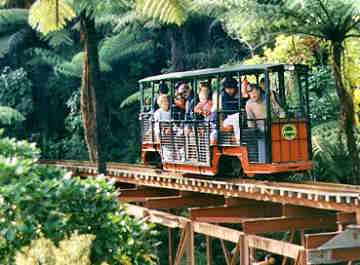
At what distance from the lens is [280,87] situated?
41.7ft

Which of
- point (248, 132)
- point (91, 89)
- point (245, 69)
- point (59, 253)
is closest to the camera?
point (59, 253)

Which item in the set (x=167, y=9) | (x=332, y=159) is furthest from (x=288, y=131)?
(x=332, y=159)

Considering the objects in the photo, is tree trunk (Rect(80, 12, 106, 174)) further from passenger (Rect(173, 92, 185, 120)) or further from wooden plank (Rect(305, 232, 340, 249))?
wooden plank (Rect(305, 232, 340, 249))

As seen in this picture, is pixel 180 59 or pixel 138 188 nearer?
pixel 138 188

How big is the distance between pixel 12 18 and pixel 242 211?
16.7 m

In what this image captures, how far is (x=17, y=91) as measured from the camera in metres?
27.6

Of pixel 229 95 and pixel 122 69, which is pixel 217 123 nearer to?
pixel 229 95

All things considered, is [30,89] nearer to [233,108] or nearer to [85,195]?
[233,108]

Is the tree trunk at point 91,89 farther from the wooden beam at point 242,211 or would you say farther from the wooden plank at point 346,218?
the wooden plank at point 346,218

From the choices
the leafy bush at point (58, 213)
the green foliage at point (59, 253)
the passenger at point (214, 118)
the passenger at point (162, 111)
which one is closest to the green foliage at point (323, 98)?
the passenger at point (162, 111)

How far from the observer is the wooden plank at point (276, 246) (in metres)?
9.75

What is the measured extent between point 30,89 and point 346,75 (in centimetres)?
1563

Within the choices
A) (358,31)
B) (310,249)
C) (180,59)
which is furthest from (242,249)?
(180,59)

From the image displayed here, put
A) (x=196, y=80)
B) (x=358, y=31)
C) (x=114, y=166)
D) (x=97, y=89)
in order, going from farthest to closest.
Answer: (x=114, y=166), (x=97, y=89), (x=358, y=31), (x=196, y=80)
